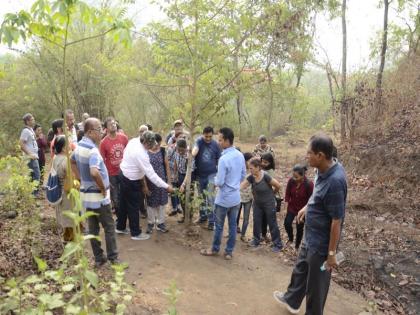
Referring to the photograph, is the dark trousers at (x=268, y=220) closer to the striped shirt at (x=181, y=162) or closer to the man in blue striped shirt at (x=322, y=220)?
the striped shirt at (x=181, y=162)

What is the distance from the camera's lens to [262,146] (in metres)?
8.01

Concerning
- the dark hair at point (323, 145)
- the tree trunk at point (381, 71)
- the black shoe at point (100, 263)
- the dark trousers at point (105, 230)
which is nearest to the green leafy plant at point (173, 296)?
the dark hair at point (323, 145)

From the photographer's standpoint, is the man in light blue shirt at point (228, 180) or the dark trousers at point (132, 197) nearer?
the man in light blue shirt at point (228, 180)

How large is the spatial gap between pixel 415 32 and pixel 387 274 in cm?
1120

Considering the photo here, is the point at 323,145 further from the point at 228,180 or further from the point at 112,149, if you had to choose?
the point at 112,149

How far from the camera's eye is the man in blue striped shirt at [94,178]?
4.19m

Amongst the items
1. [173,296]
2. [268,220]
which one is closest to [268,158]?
[268,220]

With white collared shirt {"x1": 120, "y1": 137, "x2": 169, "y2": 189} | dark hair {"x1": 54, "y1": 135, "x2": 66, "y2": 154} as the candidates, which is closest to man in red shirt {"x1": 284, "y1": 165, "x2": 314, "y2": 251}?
white collared shirt {"x1": 120, "y1": 137, "x2": 169, "y2": 189}

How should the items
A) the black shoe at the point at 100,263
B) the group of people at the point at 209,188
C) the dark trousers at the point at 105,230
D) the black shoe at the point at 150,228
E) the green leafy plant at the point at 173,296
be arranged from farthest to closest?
1. the black shoe at the point at 150,228
2. the black shoe at the point at 100,263
3. the dark trousers at the point at 105,230
4. the group of people at the point at 209,188
5. the green leafy plant at the point at 173,296

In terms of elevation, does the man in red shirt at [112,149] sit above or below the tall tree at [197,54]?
below

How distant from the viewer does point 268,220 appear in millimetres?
5910

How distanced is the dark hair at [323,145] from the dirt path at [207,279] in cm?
199

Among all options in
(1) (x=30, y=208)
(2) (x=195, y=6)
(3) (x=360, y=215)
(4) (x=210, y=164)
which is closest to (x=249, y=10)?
(2) (x=195, y=6)

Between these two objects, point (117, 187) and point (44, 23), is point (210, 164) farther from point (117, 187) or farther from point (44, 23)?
point (44, 23)
